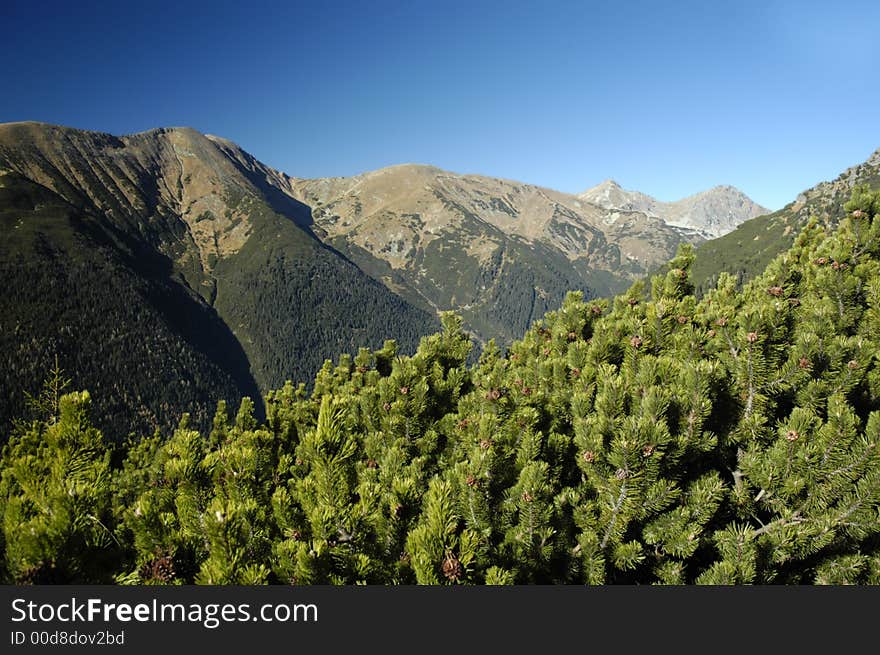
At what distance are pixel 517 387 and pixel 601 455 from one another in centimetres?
313

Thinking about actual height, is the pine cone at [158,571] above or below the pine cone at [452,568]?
below

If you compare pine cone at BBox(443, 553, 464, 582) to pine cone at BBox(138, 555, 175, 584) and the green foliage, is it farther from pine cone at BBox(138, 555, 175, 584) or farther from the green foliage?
pine cone at BBox(138, 555, 175, 584)

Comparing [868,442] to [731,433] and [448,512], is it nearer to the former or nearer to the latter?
[731,433]

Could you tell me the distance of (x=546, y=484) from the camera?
5.51m

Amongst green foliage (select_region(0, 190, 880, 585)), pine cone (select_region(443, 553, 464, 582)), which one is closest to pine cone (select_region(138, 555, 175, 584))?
green foliage (select_region(0, 190, 880, 585))

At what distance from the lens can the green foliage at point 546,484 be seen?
11.5 ft

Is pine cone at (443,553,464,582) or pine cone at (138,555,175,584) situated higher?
pine cone at (443,553,464,582)

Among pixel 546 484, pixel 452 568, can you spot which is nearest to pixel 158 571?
pixel 452 568

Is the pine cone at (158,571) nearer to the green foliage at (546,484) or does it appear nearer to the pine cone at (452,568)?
the green foliage at (546,484)

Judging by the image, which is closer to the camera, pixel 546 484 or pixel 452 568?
pixel 452 568

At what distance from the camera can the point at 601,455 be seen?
198 inches

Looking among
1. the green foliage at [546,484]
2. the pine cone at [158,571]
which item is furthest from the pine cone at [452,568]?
the pine cone at [158,571]

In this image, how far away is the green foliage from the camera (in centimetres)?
351

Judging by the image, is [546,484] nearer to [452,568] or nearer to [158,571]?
→ [452,568]
